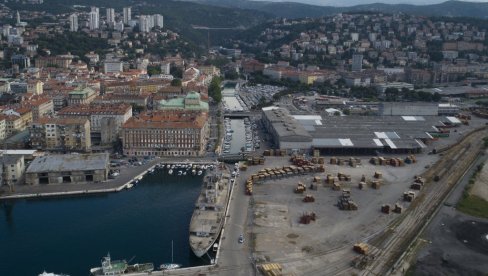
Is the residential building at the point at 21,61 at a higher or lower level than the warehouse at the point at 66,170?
higher

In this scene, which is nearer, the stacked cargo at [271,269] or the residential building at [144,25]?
the stacked cargo at [271,269]

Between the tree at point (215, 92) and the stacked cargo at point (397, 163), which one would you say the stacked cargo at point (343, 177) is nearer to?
the stacked cargo at point (397, 163)

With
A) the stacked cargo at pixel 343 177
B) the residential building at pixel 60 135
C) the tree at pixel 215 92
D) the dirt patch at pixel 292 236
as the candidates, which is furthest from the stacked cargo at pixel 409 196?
the tree at pixel 215 92

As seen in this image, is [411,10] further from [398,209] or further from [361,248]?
[361,248]

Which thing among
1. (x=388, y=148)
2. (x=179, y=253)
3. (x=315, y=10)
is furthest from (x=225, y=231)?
(x=315, y=10)

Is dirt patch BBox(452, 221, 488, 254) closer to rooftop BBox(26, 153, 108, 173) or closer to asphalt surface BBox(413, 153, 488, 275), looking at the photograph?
asphalt surface BBox(413, 153, 488, 275)

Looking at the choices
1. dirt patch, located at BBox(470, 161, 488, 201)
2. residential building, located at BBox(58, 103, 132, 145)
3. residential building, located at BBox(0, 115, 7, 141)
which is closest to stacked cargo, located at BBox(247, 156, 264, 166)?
residential building, located at BBox(58, 103, 132, 145)

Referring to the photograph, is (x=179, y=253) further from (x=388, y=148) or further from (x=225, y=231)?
(x=388, y=148)
